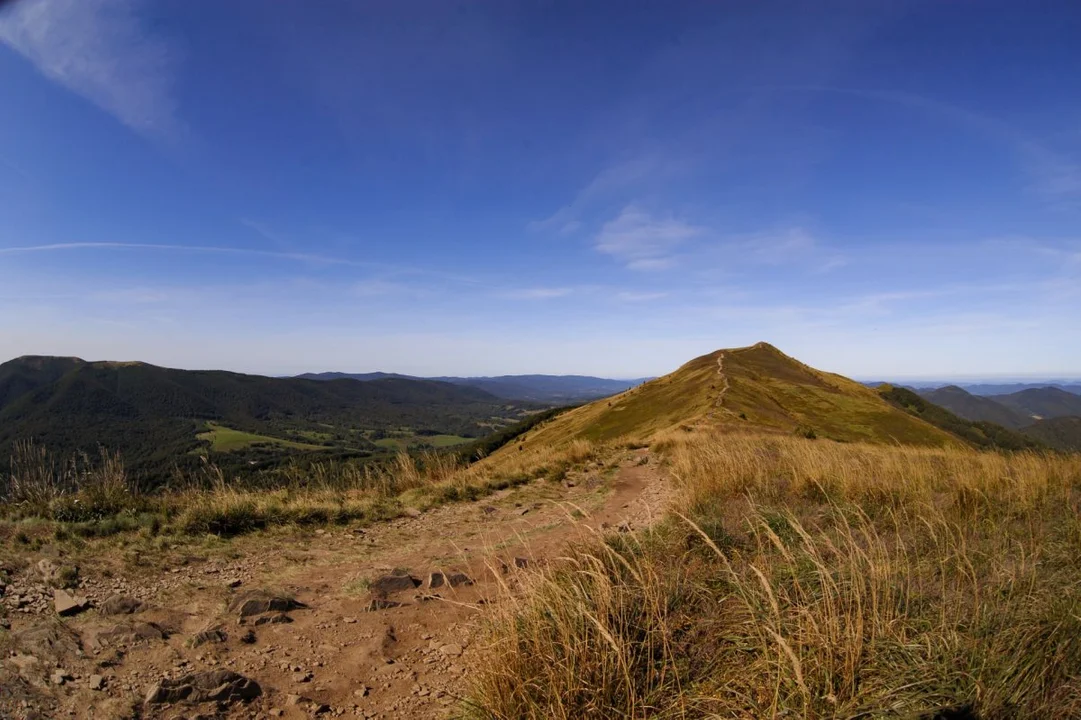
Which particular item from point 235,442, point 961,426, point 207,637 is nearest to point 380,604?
point 207,637

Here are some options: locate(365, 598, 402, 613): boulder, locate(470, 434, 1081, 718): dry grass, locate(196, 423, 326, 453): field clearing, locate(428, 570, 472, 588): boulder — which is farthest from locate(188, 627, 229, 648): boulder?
locate(196, 423, 326, 453): field clearing

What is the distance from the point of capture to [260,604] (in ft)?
14.8

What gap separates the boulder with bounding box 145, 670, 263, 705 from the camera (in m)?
3.15

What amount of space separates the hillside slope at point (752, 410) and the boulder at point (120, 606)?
758 inches

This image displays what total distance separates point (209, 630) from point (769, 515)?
17.7 ft

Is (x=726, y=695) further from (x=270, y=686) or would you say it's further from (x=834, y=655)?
(x=270, y=686)

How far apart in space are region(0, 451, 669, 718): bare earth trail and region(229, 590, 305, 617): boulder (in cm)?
10

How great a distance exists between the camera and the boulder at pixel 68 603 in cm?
416

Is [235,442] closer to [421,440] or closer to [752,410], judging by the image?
[421,440]

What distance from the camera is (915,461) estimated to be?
28.0 feet

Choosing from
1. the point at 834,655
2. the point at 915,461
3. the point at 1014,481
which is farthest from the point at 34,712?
the point at 915,461

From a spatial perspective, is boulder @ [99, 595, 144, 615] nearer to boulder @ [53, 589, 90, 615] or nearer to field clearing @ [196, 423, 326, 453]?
boulder @ [53, 589, 90, 615]

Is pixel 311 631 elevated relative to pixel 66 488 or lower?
lower

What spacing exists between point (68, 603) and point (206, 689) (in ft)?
6.92
